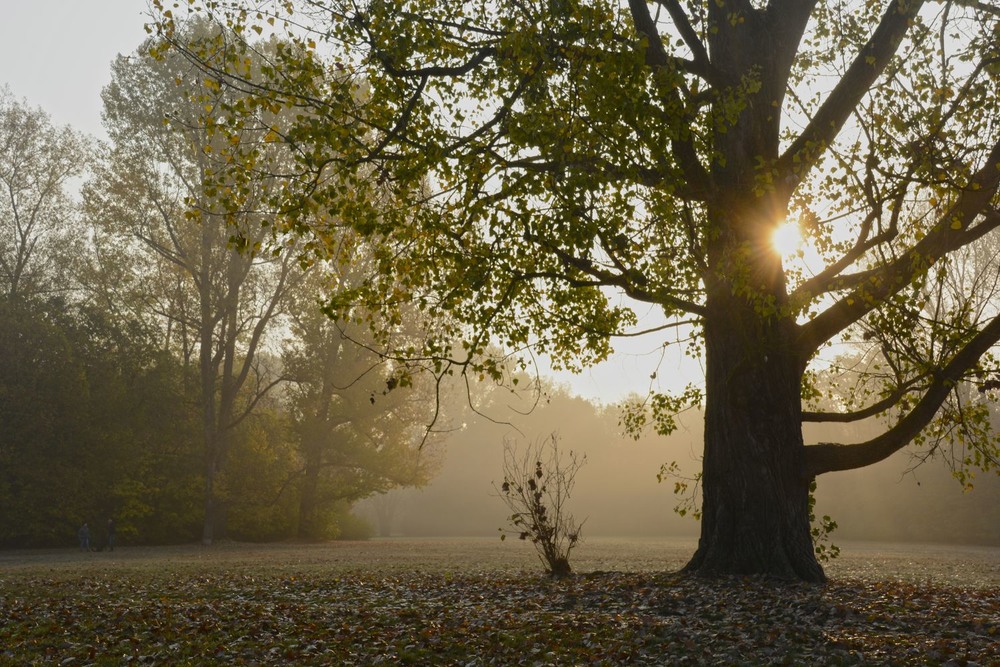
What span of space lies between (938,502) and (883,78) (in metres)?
40.6

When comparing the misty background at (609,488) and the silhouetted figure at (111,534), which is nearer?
the silhouetted figure at (111,534)

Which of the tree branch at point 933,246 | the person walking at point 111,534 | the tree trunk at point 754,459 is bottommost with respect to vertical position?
the person walking at point 111,534

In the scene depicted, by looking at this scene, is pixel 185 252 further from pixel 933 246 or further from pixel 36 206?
pixel 933 246

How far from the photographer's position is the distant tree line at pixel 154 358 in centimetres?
3080

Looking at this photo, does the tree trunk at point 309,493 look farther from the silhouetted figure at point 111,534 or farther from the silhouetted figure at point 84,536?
the silhouetted figure at point 84,536

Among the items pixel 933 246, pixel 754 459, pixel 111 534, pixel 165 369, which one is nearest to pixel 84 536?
pixel 111 534

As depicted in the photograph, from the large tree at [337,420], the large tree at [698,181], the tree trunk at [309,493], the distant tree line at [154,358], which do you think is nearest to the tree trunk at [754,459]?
the large tree at [698,181]

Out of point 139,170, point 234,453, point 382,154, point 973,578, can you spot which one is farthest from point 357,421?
point 382,154

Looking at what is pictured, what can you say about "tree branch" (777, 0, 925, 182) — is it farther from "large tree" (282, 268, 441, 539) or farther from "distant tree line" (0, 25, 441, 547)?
"large tree" (282, 268, 441, 539)

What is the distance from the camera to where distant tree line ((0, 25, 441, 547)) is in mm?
30797

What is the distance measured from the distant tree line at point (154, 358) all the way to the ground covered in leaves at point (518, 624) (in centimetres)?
1853

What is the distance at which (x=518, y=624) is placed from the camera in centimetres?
900

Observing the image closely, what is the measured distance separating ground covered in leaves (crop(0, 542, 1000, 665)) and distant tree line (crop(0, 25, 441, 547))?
18.5 meters

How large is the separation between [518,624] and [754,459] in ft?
15.1
